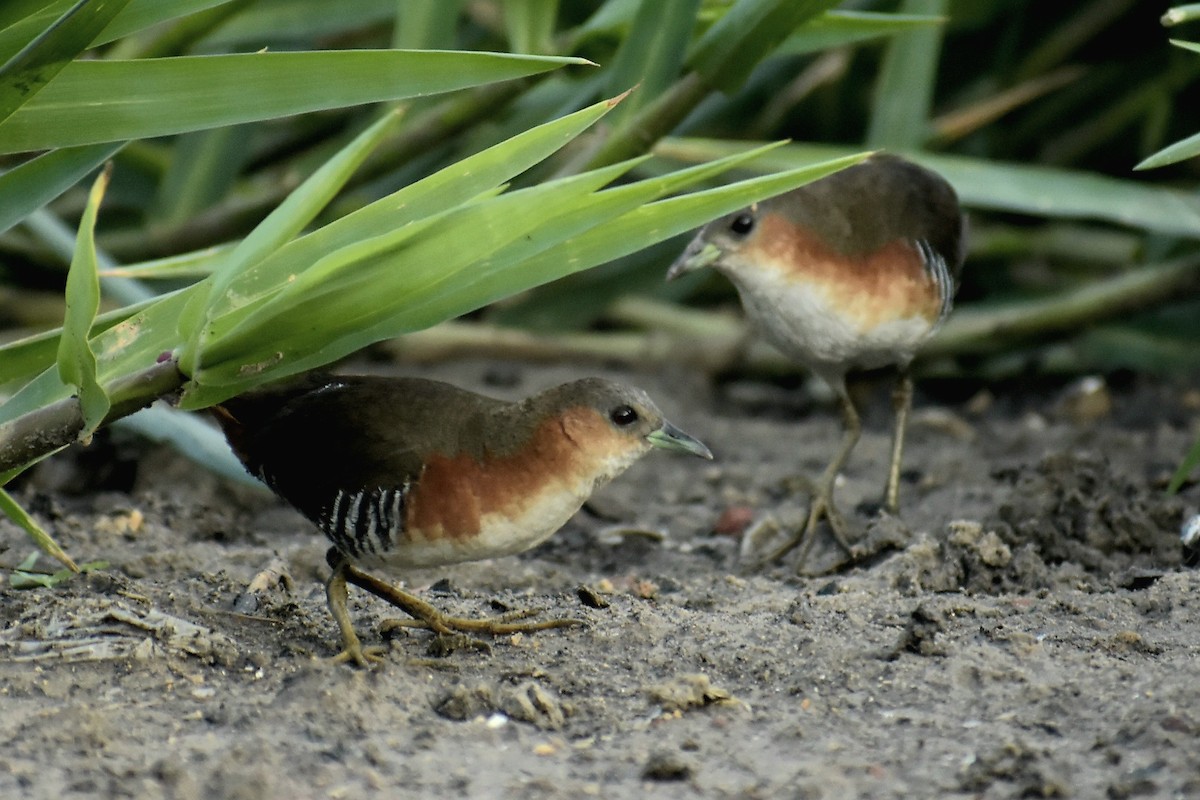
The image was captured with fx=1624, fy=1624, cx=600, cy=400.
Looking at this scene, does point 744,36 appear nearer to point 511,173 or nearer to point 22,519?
point 511,173

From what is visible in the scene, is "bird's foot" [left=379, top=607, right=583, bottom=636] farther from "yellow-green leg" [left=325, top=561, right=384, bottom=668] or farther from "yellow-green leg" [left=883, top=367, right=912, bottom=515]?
"yellow-green leg" [left=883, top=367, right=912, bottom=515]

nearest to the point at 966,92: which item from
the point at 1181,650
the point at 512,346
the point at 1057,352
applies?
the point at 1057,352

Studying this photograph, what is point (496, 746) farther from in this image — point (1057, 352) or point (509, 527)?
point (1057, 352)

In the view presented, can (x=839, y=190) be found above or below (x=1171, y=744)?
above

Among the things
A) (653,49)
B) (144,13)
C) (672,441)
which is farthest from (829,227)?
(144,13)

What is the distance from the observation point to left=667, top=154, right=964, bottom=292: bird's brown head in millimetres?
4367

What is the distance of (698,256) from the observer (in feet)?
14.5

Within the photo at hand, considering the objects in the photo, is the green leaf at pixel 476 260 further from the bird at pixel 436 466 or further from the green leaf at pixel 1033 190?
the green leaf at pixel 1033 190

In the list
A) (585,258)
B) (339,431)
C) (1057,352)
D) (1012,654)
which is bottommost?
(1057,352)

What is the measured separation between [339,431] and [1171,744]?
1750 mm

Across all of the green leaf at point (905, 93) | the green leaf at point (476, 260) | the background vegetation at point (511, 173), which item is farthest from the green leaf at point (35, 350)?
the green leaf at point (905, 93)

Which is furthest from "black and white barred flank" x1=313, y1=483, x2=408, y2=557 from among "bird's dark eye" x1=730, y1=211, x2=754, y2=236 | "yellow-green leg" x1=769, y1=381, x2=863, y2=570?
"bird's dark eye" x1=730, y1=211, x2=754, y2=236

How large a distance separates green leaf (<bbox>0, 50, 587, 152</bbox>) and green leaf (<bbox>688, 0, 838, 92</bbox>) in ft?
3.58

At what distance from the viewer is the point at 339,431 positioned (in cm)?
344
